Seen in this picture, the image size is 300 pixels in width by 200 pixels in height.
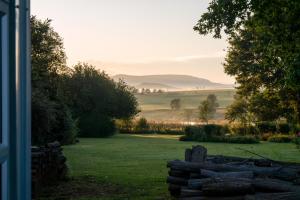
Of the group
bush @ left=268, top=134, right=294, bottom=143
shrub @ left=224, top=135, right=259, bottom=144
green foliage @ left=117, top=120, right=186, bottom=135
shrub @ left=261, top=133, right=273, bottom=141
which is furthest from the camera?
green foliage @ left=117, top=120, right=186, bottom=135

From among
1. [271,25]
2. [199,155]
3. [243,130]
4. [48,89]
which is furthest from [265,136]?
[199,155]

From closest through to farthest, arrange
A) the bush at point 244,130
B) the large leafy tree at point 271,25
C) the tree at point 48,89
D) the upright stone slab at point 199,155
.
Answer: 1. the upright stone slab at point 199,155
2. the large leafy tree at point 271,25
3. the tree at point 48,89
4. the bush at point 244,130

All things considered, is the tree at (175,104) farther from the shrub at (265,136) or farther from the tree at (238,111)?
the shrub at (265,136)

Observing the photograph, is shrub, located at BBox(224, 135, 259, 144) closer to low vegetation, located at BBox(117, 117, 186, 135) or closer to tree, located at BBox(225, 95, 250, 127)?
tree, located at BBox(225, 95, 250, 127)

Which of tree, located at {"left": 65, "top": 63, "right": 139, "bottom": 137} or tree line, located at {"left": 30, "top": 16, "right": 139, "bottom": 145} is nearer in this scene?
tree line, located at {"left": 30, "top": 16, "right": 139, "bottom": 145}

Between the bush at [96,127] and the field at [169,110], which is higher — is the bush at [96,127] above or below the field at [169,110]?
below

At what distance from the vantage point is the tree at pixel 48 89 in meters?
23.6

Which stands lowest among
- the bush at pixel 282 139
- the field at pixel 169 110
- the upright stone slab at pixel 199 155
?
the bush at pixel 282 139

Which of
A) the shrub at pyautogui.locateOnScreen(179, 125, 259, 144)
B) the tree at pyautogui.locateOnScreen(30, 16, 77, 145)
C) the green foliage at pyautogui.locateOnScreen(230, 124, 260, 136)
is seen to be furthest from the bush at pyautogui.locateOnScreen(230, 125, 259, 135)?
the tree at pyautogui.locateOnScreen(30, 16, 77, 145)

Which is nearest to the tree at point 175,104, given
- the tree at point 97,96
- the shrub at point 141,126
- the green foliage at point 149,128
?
the green foliage at point 149,128

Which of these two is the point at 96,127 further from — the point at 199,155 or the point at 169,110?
the point at 169,110

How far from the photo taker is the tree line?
4116 cm

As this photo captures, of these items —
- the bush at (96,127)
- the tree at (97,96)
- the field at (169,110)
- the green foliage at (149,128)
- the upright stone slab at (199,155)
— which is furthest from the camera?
the field at (169,110)

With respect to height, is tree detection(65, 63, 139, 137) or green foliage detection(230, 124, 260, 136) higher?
tree detection(65, 63, 139, 137)
